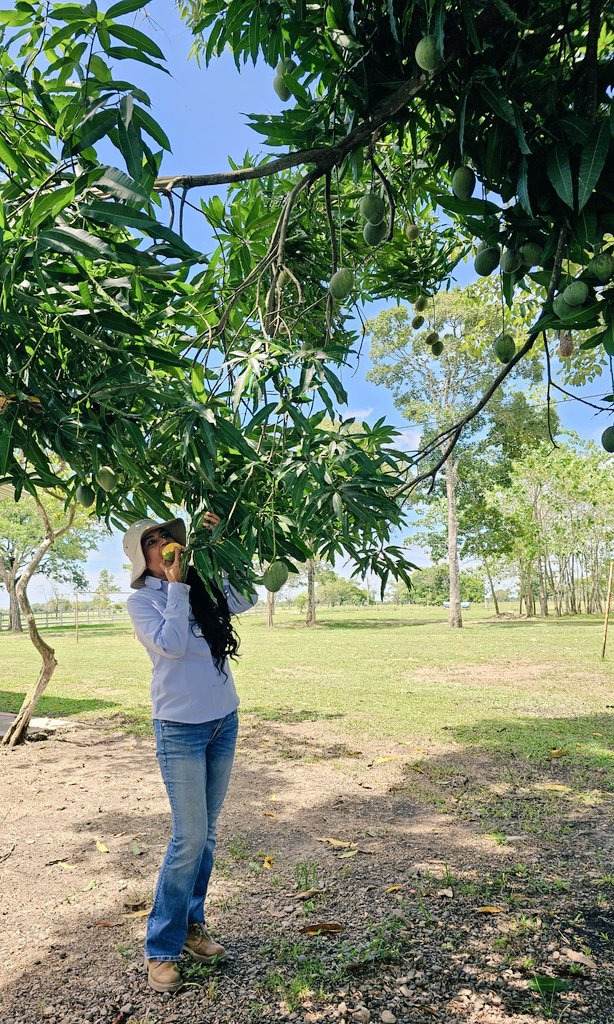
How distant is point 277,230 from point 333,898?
9.23 ft

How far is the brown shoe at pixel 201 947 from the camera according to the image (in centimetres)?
266

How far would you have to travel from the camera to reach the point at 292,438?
208 centimetres

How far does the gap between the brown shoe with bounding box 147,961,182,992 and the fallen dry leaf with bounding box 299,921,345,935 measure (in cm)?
58

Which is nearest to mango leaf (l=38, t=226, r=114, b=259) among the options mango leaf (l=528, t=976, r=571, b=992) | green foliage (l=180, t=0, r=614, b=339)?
green foliage (l=180, t=0, r=614, b=339)

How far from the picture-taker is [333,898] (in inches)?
124

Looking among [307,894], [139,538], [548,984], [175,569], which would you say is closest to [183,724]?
[175,569]

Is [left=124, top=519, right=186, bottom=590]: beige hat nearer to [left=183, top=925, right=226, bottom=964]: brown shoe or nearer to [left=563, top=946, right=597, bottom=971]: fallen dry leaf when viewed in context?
[left=183, top=925, right=226, bottom=964]: brown shoe

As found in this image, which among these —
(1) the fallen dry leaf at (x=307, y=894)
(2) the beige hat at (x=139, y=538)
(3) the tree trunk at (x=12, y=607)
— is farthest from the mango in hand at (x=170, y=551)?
(3) the tree trunk at (x=12, y=607)

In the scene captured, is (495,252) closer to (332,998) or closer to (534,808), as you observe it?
(332,998)

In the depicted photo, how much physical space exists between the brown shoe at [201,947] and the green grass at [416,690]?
11.8ft

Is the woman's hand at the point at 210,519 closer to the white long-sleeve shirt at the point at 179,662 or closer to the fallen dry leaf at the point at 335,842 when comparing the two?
the white long-sleeve shirt at the point at 179,662

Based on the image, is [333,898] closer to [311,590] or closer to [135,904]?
[135,904]

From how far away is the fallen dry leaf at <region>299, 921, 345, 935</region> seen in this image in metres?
2.85

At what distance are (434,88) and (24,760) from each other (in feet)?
18.7
